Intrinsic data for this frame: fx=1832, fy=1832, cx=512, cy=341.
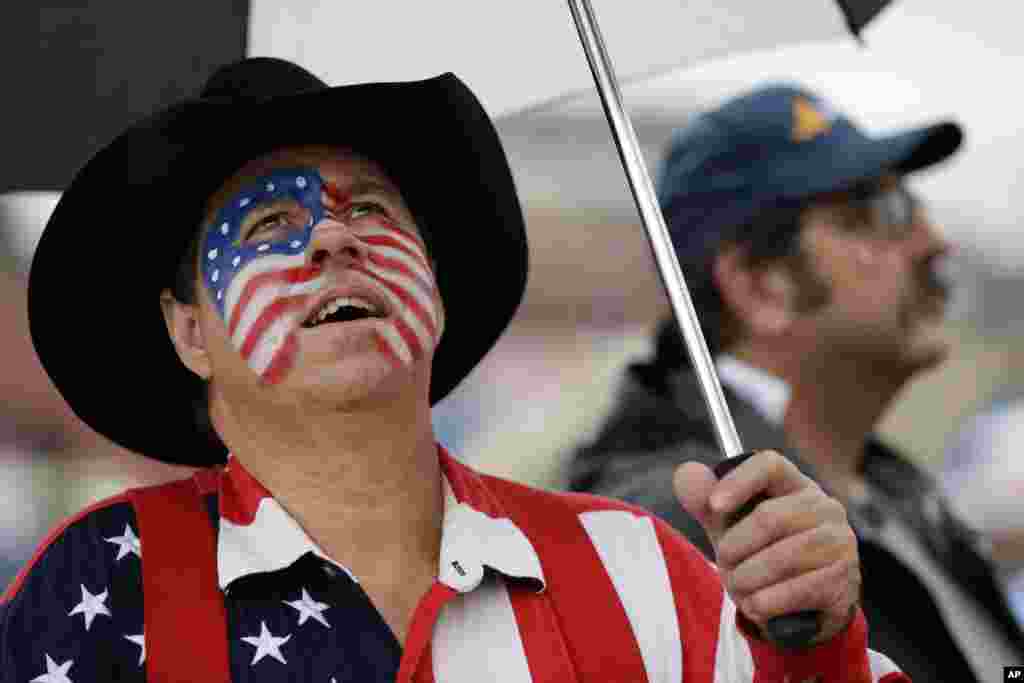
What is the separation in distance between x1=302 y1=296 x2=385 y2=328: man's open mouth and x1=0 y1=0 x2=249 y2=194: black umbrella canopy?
49 cm

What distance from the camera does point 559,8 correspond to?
277 cm

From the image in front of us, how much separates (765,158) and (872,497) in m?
0.92

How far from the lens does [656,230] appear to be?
2230 mm

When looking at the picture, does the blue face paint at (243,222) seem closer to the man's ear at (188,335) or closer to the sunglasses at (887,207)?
the man's ear at (188,335)

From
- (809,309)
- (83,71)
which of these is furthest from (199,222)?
(809,309)

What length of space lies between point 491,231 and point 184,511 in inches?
23.8

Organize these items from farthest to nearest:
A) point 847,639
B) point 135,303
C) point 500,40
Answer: point 500,40 → point 135,303 → point 847,639

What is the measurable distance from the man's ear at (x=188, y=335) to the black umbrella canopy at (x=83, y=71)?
10.4 inches

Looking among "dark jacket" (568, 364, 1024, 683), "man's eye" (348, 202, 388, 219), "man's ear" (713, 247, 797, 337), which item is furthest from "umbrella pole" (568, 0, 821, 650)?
"man's ear" (713, 247, 797, 337)

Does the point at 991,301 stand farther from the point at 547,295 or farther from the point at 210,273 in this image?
the point at 210,273

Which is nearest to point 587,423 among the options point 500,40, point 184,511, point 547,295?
point 547,295

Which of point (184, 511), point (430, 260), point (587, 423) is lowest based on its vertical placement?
point (587, 423)

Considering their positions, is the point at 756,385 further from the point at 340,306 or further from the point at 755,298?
the point at 340,306

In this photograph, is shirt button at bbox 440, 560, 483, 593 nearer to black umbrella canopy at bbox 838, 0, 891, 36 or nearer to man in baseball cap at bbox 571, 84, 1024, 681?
black umbrella canopy at bbox 838, 0, 891, 36
